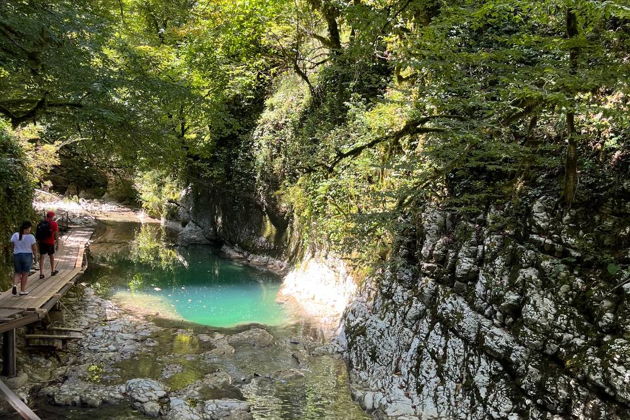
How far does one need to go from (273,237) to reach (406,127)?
1069cm

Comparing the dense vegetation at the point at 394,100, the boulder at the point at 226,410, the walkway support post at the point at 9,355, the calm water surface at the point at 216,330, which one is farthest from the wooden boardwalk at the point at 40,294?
the boulder at the point at 226,410

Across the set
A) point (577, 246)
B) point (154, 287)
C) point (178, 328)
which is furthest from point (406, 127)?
point (154, 287)

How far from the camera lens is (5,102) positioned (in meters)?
8.88

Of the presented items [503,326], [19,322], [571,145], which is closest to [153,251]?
[19,322]

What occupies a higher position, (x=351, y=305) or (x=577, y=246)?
(x=577, y=246)

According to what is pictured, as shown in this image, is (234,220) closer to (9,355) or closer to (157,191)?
(157,191)

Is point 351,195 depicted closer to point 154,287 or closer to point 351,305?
point 351,305

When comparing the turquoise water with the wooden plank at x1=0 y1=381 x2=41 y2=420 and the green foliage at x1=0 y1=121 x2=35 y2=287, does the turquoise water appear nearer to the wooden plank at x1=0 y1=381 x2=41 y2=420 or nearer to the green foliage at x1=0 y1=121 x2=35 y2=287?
the green foliage at x1=0 y1=121 x2=35 y2=287

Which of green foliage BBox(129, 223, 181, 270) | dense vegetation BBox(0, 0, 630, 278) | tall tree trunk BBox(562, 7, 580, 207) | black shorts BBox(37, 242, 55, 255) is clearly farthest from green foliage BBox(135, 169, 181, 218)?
tall tree trunk BBox(562, 7, 580, 207)

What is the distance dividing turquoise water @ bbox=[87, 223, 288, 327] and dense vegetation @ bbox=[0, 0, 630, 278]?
2803 mm

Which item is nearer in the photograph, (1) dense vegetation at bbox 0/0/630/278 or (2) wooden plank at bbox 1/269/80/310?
(1) dense vegetation at bbox 0/0/630/278

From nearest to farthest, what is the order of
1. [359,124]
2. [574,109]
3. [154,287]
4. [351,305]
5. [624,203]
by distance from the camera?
[574,109], [624,203], [351,305], [359,124], [154,287]

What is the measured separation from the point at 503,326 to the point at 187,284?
11.9 metres

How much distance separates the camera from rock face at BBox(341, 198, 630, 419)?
5.73m
